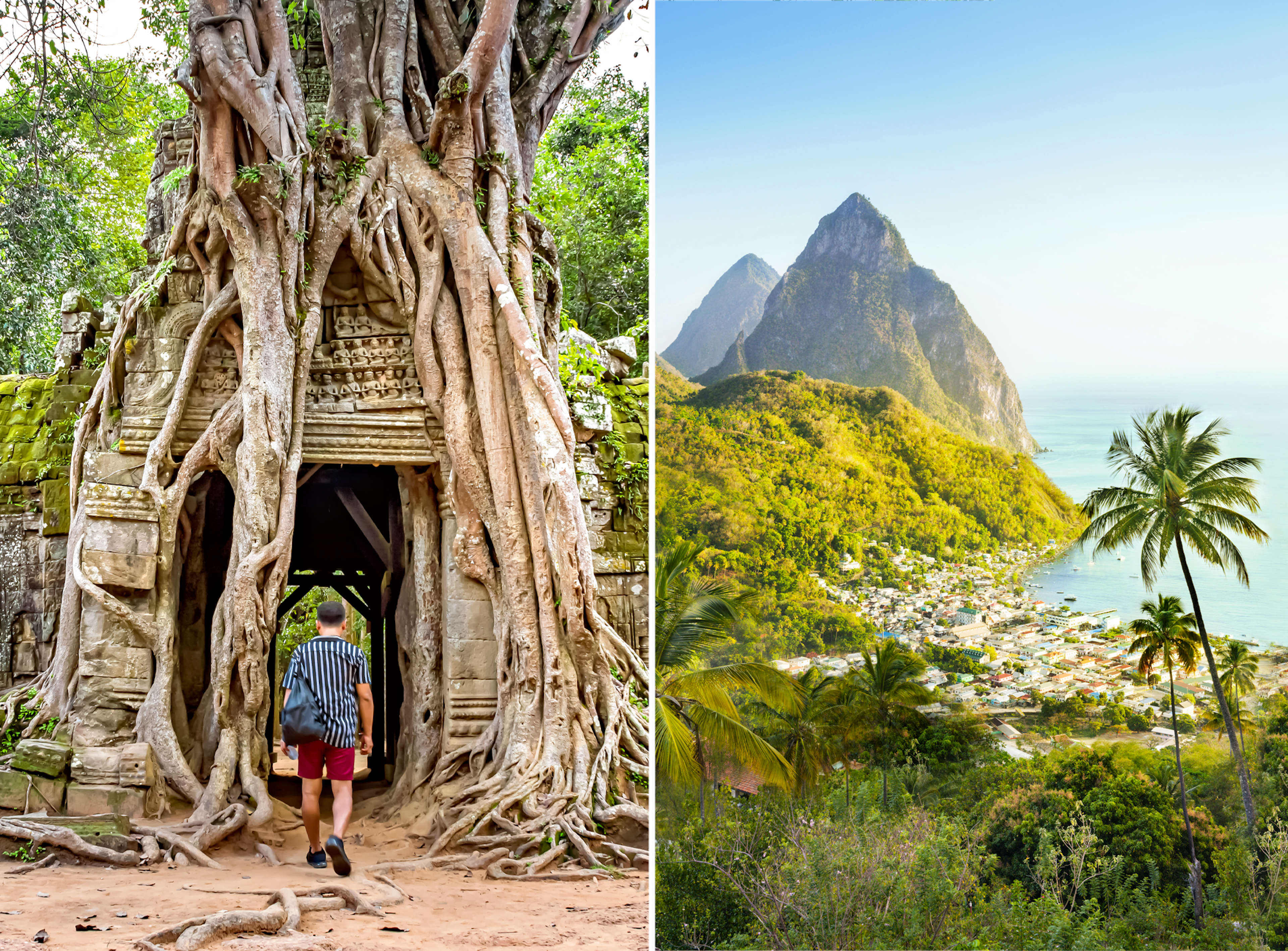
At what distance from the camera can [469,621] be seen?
17.5 ft

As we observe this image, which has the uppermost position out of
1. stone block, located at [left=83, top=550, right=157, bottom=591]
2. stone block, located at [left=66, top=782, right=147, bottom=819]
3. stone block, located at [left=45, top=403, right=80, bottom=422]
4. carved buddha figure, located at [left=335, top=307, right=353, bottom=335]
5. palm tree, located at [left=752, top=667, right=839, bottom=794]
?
carved buddha figure, located at [left=335, top=307, right=353, bottom=335]

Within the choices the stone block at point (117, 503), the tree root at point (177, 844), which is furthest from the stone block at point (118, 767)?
the stone block at point (117, 503)

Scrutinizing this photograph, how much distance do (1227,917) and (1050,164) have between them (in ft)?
8.14

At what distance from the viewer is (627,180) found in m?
9.39

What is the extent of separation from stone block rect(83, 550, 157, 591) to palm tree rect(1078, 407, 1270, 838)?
421 cm

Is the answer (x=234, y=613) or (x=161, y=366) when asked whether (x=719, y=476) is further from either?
(x=161, y=366)

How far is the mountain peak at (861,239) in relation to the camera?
366 cm

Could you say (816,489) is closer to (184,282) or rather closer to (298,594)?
(184,282)

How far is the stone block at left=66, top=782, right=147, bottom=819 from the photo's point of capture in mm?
4762

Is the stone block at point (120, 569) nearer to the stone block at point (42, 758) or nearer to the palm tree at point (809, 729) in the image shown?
the stone block at point (42, 758)

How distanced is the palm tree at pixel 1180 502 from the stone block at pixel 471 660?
299cm

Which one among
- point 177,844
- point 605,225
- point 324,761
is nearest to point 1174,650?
point 324,761

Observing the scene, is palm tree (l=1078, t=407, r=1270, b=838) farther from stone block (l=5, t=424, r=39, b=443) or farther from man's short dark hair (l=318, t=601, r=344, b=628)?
stone block (l=5, t=424, r=39, b=443)

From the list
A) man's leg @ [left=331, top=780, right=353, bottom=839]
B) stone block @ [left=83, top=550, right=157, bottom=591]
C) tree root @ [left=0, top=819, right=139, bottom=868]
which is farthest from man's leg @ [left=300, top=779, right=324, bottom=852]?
stone block @ [left=83, top=550, right=157, bottom=591]
